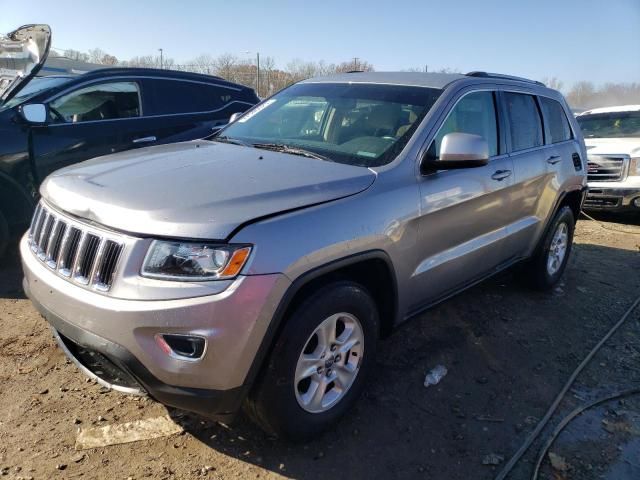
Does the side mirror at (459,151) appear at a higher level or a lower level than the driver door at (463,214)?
higher

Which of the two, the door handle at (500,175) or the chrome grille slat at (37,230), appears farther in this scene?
the door handle at (500,175)

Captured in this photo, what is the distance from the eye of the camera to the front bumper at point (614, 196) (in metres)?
8.05

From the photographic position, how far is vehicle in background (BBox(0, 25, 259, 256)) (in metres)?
4.73

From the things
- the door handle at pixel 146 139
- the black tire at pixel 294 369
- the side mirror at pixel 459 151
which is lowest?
the black tire at pixel 294 369

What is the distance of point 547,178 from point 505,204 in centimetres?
87

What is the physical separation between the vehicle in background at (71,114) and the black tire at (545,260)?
3.84 metres

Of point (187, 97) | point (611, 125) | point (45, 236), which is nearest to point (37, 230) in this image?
point (45, 236)

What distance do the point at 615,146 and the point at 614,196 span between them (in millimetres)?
975

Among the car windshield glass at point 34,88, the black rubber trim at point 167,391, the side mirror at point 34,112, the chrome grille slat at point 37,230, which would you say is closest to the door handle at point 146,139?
the car windshield glass at point 34,88

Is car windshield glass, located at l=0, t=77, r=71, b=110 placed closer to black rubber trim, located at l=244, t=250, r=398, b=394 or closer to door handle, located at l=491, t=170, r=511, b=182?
black rubber trim, located at l=244, t=250, r=398, b=394

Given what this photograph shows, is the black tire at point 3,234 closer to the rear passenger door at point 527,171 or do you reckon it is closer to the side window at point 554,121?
the rear passenger door at point 527,171

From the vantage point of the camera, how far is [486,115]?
3855 millimetres

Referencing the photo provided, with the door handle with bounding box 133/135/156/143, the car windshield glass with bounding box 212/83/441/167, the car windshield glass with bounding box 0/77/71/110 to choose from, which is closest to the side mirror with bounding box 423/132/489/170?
the car windshield glass with bounding box 212/83/441/167

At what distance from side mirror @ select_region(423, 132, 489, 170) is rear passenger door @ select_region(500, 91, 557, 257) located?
1056 millimetres
